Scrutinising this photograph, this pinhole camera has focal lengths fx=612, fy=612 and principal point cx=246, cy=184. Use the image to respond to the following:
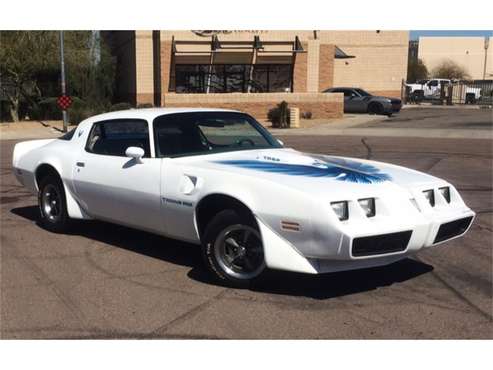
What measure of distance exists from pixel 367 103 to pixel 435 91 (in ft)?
67.2

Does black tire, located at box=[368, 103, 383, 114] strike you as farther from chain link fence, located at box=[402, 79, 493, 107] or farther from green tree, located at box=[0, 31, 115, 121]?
green tree, located at box=[0, 31, 115, 121]

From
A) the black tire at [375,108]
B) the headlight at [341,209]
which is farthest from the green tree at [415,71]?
the headlight at [341,209]

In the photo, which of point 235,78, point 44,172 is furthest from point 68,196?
point 235,78

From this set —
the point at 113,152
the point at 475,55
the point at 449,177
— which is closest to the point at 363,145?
the point at 449,177

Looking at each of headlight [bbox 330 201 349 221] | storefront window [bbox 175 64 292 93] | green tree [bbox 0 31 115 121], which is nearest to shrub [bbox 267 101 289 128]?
green tree [bbox 0 31 115 121]

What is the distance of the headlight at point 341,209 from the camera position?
4.45m

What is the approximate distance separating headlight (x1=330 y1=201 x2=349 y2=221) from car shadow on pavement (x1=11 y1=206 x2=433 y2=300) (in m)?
0.75

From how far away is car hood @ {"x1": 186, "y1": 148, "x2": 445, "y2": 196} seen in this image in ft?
15.4

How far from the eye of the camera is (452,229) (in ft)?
16.7

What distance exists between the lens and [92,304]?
4.69 m

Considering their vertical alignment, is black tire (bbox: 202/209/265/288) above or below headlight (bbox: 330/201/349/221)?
below

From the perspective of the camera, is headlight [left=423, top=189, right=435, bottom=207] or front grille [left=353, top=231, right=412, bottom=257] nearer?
front grille [left=353, top=231, right=412, bottom=257]

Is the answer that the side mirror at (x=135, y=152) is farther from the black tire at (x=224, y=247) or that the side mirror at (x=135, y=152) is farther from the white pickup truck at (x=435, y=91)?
the white pickup truck at (x=435, y=91)

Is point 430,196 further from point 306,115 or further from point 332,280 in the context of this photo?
point 306,115
